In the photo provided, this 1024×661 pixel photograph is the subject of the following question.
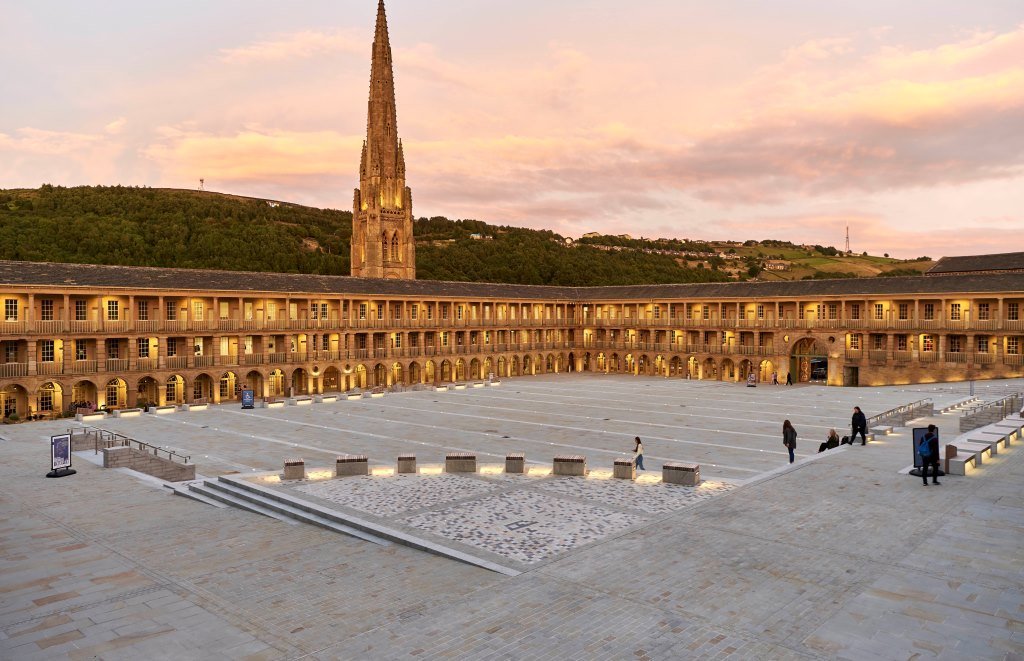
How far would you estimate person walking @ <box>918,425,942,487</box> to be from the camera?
17828 mm

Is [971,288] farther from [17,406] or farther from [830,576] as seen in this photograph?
[17,406]

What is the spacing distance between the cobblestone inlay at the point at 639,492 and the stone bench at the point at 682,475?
0.19 meters

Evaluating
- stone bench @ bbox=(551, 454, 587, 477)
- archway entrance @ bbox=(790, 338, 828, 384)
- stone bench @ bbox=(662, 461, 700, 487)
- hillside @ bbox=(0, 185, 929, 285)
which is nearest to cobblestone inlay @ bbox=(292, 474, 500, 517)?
stone bench @ bbox=(551, 454, 587, 477)

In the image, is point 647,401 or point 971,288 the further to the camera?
point 971,288

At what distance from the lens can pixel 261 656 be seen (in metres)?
9.50

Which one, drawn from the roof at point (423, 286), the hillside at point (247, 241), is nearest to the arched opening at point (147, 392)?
the roof at point (423, 286)

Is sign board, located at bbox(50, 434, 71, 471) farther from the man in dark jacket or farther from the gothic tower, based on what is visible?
the gothic tower

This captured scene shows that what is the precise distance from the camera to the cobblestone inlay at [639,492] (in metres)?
17.8

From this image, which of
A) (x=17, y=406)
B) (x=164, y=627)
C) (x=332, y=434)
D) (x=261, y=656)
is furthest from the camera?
(x=17, y=406)

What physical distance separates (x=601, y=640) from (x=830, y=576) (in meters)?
4.91

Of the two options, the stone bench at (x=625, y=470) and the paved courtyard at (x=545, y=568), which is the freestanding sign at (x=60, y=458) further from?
the stone bench at (x=625, y=470)

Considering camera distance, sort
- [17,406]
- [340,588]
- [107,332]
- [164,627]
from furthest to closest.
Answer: [107,332], [17,406], [340,588], [164,627]

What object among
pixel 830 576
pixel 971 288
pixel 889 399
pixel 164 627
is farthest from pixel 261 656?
pixel 971 288

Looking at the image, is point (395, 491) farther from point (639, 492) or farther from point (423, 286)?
point (423, 286)
